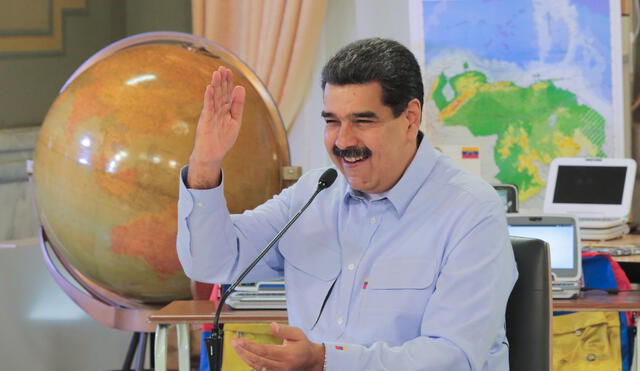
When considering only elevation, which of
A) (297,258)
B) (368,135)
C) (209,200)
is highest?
(368,135)

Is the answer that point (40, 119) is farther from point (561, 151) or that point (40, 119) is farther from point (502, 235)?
point (502, 235)

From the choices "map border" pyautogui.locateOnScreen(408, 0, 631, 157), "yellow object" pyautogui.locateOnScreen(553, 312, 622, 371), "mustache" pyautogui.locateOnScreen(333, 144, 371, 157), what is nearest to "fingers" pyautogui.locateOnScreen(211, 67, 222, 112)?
"mustache" pyautogui.locateOnScreen(333, 144, 371, 157)

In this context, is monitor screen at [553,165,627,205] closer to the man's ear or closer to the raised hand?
the man's ear

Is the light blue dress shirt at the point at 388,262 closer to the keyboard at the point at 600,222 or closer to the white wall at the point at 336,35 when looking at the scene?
the keyboard at the point at 600,222

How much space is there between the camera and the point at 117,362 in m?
3.93

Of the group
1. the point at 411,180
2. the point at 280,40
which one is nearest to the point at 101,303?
the point at 411,180

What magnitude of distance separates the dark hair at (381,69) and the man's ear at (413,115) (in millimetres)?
15

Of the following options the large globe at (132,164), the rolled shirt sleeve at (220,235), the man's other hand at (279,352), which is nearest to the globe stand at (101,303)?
the large globe at (132,164)

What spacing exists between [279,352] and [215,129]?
0.50 m

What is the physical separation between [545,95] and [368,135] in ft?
9.76

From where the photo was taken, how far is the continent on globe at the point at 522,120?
4.38 meters

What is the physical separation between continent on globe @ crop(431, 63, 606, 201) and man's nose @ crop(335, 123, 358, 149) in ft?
9.63

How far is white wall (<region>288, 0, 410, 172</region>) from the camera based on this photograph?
481cm

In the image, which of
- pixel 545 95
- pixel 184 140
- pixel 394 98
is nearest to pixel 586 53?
pixel 545 95
